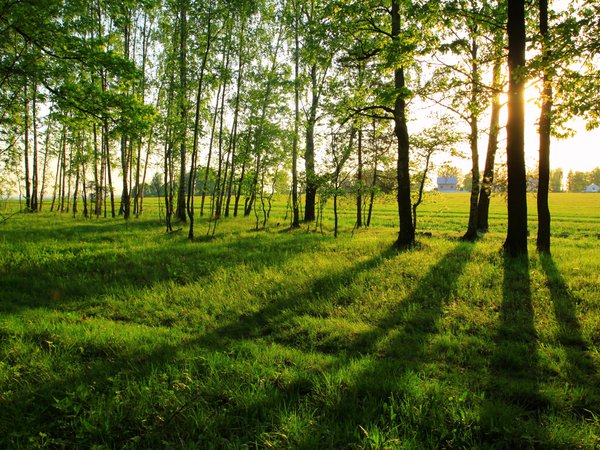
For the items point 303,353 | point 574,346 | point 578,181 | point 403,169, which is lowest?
point 303,353

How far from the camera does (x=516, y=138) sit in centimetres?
844

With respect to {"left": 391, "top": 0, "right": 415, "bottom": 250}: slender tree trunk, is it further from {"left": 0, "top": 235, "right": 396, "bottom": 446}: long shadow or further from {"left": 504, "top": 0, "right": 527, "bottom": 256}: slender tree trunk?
{"left": 0, "top": 235, "right": 396, "bottom": 446}: long shadow

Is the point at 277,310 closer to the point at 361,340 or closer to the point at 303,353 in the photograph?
the point at 303,353

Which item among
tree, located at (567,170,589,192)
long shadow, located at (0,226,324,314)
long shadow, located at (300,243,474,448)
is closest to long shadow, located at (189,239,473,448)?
long shadow, located at (300,243,474,448)

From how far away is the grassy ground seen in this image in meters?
2.81

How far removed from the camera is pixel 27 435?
2.76m

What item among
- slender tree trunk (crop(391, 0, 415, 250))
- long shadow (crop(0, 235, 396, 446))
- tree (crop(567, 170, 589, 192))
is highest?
tree (crop(567, 170, 589, 192))

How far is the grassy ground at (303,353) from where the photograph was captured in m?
2.81

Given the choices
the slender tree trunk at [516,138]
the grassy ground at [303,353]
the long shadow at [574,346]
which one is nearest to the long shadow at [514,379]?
the grassy ground at [303,353]

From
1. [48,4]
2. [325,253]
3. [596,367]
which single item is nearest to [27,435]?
[596,367]

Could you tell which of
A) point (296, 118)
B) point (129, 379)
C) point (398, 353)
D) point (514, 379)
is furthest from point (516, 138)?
point (296, 118)

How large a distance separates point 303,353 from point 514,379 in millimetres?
2666

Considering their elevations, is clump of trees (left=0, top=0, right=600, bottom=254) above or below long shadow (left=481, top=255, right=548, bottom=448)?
above

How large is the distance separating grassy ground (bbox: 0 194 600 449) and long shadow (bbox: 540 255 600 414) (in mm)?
26
